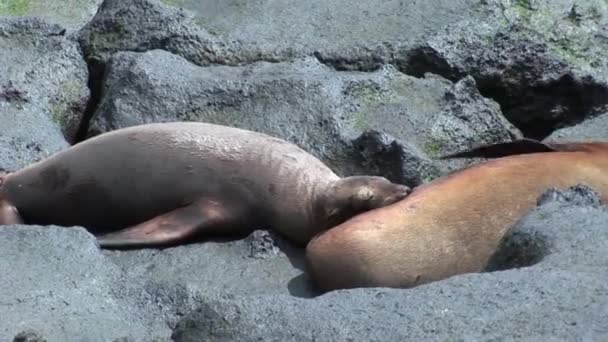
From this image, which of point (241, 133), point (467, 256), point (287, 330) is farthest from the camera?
point (241, 133)

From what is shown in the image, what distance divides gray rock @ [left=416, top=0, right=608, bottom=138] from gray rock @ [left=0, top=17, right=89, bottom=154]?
1.61 metres

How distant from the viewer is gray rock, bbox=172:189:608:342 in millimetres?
4113

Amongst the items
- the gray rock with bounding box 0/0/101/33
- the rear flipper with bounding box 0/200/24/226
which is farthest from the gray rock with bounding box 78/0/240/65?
the rear flipper with bounding box 0/200/24/226

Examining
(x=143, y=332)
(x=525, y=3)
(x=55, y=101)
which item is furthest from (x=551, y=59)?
(x=143, y=332)

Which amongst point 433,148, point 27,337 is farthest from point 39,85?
point 27,337

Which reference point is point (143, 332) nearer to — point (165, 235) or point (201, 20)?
point (165, 235)

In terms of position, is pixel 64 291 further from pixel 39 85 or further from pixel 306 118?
pixel 39 85

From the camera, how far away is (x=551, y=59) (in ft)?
25.1

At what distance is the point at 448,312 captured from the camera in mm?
4219

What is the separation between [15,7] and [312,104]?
248cm

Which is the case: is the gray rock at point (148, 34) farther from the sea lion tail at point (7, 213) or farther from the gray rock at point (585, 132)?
the gray rock at point (585, 132)

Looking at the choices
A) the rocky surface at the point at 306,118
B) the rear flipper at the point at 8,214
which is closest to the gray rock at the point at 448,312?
the rocky surface at the point at 306,118

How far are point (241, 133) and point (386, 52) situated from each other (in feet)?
4.33

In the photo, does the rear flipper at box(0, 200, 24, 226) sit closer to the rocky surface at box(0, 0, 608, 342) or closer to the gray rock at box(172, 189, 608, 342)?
the rocky surface at box(0, 0, 608, 342)
